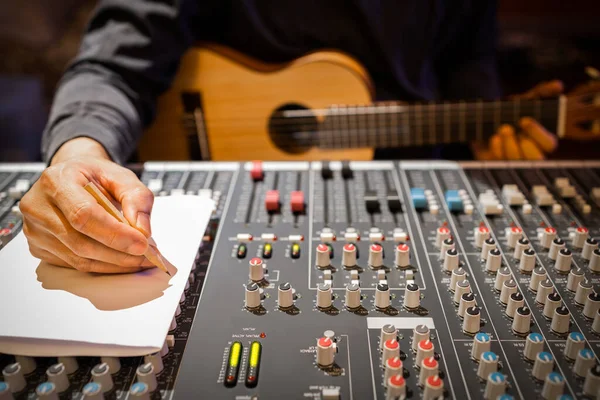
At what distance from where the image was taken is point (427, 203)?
0.99m

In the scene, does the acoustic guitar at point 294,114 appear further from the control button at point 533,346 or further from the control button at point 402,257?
the control button at point 533,346

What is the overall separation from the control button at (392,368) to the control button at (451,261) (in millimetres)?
→ 240

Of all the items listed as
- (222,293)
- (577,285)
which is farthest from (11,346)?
(577,285)

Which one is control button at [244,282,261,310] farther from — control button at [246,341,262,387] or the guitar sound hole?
the guitar sound hole

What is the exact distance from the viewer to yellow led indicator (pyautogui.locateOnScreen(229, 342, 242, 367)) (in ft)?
2.09

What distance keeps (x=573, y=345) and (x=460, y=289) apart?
159 millimetres

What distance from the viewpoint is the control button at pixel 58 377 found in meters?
0.59

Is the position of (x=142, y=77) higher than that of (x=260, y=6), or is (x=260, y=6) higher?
(x=260, y=6)

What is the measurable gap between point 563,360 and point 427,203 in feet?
1.38

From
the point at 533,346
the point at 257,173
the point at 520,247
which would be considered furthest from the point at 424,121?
the point at 533,346

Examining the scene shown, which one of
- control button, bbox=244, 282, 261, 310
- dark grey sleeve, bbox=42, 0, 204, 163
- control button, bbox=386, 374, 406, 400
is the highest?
dark grey sleeve, bbox=42, 0, 204, 163

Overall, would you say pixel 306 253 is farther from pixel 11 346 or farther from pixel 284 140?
pixel 284 140

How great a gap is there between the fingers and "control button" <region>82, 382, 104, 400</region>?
1.32 m

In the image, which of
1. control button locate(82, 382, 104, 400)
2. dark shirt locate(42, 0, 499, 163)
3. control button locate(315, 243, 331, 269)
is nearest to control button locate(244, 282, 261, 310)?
control button locate(315, 243, 331, 269)
